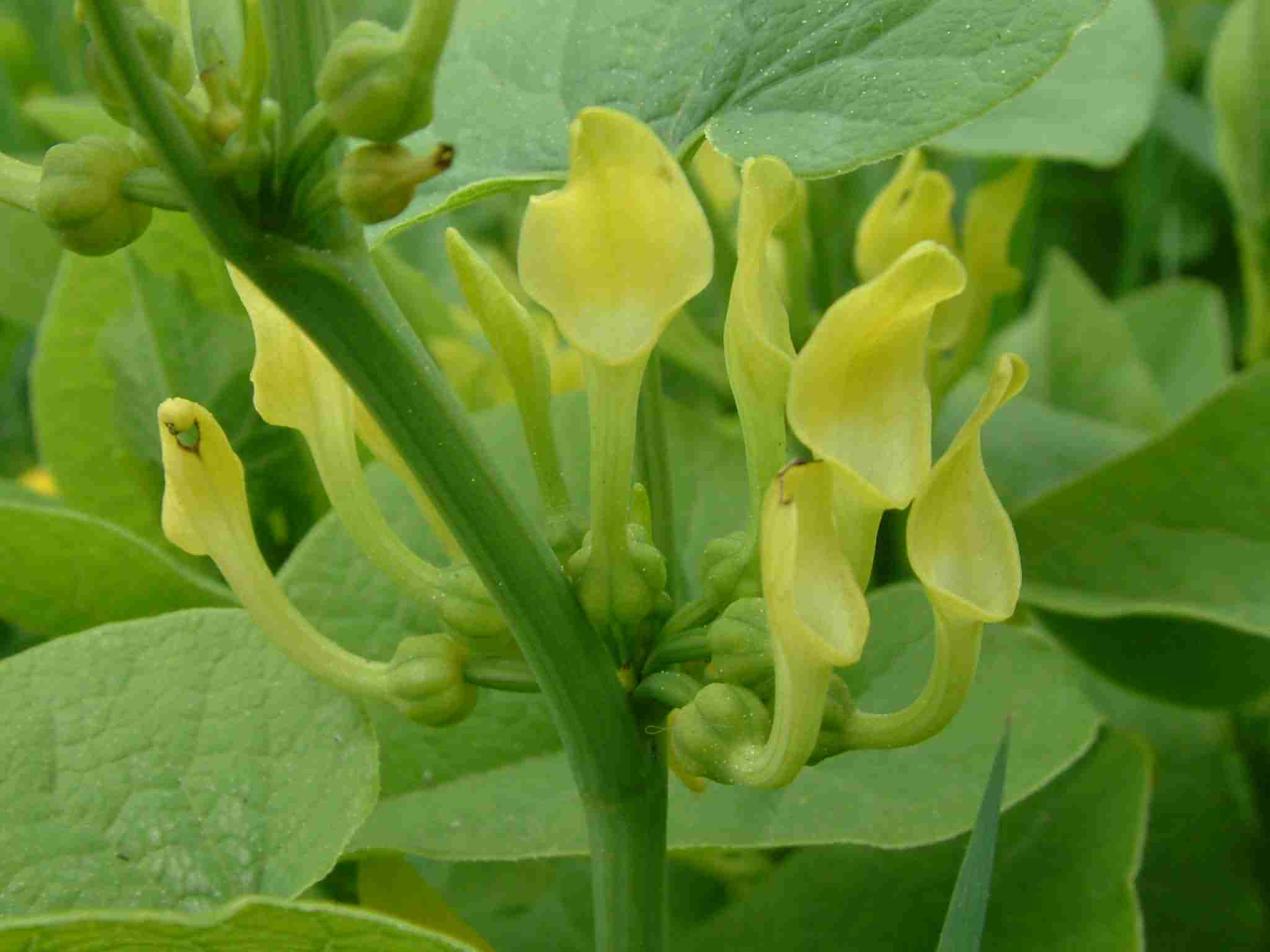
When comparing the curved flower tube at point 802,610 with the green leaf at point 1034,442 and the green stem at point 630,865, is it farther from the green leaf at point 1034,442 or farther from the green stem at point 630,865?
the green leaf at point 1034,442

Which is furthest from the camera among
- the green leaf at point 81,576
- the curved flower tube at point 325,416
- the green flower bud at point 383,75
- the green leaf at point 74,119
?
the green leaf at point 74,119

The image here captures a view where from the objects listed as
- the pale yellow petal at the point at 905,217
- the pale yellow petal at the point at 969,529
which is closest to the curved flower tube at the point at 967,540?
the pale yellow petal at the point at 969,529

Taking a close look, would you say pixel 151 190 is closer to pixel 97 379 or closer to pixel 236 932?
pixel 236 932

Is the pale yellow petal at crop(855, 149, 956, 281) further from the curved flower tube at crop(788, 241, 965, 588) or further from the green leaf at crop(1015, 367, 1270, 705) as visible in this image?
the curved flower tube at crop(788, 241, 965, 588)

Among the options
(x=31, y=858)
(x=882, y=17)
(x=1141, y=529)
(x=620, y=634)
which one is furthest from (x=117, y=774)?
(x=1141, y=529)

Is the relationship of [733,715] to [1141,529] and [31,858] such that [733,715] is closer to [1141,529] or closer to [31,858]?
[31,858]

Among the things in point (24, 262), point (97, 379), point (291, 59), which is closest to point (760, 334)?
point (291, 59)

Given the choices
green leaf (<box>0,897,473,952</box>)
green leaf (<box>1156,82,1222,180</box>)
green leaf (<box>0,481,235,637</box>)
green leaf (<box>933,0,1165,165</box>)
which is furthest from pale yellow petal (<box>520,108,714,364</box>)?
green leaf (<box>1156,82,1222,180</box>)
